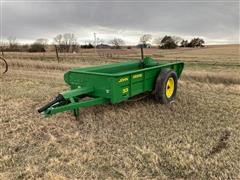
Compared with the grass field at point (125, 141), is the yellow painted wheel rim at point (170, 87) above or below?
above

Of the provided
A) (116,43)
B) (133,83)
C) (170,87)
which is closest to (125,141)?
(133,83)

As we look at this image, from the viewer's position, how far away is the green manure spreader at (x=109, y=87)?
4.70 meters

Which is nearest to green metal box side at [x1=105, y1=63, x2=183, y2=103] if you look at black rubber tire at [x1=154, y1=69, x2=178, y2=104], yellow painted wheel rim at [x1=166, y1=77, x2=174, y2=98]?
black rubber tire at [x1=154, y1=69, x2=178, y2=104]

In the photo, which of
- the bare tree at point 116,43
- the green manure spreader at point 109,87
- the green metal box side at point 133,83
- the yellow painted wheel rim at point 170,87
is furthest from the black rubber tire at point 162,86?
the bare tree at point 116,43

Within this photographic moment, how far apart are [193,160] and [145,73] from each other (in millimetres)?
2384

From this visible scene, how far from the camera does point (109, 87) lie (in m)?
4.82

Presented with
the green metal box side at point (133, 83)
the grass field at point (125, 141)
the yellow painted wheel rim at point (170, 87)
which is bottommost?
the grass field at point (125, 141)

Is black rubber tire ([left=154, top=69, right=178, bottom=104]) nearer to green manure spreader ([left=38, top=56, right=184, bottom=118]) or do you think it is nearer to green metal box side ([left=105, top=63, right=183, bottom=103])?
green manure spreader ([left=38, top=56, right=184, bottom=118])

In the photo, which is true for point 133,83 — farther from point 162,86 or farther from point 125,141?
point 125,141

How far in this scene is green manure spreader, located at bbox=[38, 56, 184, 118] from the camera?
4.70 meters

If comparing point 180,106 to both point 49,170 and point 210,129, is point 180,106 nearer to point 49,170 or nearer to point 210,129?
point 210,129

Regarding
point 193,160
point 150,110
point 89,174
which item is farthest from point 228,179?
point 150,110

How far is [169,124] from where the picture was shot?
5117 millimetres

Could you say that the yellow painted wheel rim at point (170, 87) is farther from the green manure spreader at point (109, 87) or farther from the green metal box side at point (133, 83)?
the green metal box side at point (133, 83)
